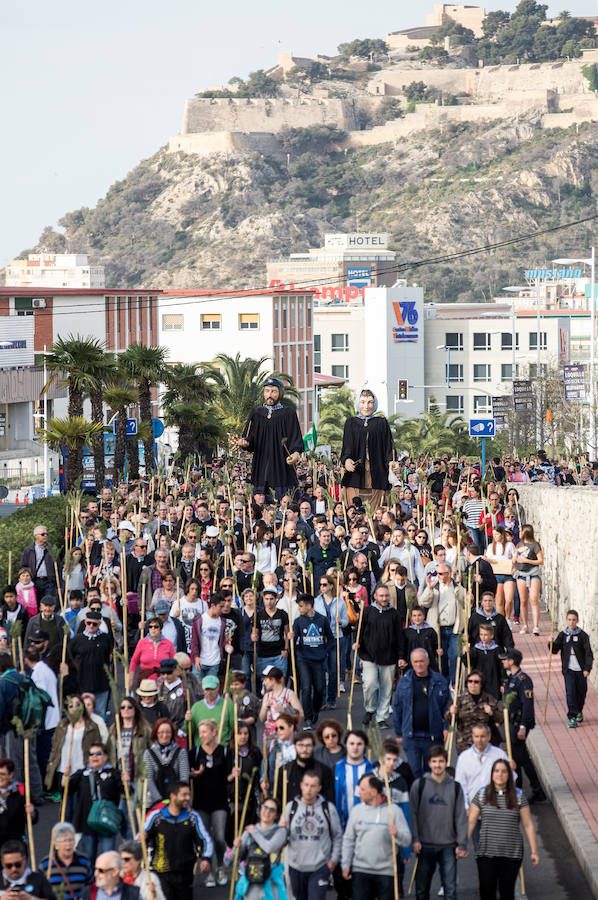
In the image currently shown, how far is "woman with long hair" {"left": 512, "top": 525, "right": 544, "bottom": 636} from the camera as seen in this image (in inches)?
751

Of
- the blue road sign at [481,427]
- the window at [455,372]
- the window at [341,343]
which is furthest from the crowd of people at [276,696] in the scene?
the window at [341,343]

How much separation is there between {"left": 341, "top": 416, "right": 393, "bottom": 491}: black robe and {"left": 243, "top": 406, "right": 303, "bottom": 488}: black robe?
682mm

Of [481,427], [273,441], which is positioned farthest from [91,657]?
[481,427]

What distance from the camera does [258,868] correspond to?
8.84 m

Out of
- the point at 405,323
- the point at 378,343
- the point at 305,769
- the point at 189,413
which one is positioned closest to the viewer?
the point at 305,769

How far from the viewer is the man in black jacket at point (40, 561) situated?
17.6 metres

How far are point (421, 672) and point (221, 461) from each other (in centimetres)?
2648

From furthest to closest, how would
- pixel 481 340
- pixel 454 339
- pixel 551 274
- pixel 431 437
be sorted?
1. pixel 551 274
2. pixel 454 339
3. pixel 481 340
4. pixel 431 437

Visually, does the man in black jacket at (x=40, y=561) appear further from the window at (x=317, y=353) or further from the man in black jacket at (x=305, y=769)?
the window at (x=317, y=353)

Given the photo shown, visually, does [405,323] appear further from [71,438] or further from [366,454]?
[366,454]

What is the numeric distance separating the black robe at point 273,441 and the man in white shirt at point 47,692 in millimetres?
7283

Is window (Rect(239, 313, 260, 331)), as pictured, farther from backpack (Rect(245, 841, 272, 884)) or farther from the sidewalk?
backpack (Rect(245, 841, 272, 884))

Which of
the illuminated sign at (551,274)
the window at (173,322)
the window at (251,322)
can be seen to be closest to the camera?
the window at (251,322)

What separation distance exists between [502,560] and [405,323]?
3827 inches
